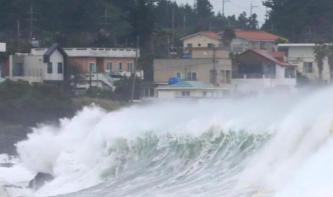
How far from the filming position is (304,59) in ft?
231

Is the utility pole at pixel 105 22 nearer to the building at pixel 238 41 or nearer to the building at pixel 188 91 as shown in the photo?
the building at pixel 238 41

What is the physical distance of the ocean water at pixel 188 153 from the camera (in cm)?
2247

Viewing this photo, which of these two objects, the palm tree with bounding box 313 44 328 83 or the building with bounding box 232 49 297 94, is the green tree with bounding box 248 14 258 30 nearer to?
the palm tree with bounding box 313 44 328 83

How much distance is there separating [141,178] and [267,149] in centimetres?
470

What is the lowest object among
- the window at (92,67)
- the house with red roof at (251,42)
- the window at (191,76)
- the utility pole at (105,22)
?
the window at (191,76)

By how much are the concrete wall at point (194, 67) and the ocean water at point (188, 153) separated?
25918 millimetres

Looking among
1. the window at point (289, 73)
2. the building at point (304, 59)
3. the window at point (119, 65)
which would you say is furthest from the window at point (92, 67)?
the building at point (304, 59)

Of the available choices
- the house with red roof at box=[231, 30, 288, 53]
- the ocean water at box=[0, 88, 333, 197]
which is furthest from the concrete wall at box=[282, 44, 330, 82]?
the ocean water at box=[0, 88, 333, 197]

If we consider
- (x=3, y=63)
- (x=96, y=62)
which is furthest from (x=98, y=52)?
(x=3, y=63)

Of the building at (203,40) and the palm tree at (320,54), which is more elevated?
the building at (203,40)

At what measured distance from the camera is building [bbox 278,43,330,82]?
69.2 meters

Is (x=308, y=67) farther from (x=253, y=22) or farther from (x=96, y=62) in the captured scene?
(x=253, y=22)

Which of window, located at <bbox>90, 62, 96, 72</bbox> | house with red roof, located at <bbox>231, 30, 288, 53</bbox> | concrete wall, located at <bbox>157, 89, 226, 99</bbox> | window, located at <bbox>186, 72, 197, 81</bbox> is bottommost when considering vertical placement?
concrete wall, located at <bbox>157, 89, 226, 99</bbox>

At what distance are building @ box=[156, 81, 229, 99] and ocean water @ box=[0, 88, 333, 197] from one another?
62.7 feet
